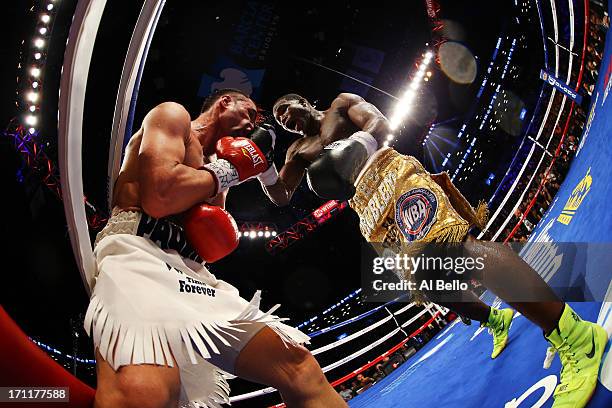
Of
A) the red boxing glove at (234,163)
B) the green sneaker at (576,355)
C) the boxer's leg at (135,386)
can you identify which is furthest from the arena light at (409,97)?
the boxer's leg at (135,386)

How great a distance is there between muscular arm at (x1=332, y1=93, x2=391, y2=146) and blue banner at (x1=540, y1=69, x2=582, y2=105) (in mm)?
1202

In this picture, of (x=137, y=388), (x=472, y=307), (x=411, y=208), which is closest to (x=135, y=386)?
(x=137, y=388)

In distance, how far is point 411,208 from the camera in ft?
7.84

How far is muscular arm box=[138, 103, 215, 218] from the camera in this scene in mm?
1595

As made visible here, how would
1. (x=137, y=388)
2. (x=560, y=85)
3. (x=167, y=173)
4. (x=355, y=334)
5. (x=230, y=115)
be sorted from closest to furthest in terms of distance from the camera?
(x=137, y=388) → (x=167, y=173) → (x=230, y=115) → (x=560, y=85) → (x=355, y=334)

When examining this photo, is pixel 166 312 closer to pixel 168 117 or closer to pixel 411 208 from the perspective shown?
pixel 168 117

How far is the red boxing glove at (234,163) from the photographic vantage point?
68.5 inches

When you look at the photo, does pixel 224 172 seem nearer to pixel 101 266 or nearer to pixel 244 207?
pixel 101 266

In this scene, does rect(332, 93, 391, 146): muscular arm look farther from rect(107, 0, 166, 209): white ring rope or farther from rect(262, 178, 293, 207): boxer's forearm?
rect(107, 0, 166, 209): white ring rope

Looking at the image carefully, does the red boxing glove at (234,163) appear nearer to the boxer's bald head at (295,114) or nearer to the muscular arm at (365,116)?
the muscular arm at (365,116)

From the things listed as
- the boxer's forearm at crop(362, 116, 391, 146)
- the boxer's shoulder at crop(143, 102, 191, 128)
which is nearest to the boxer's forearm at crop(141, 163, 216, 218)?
the boxer's shoulder at crop(143, 102, 191, 128)

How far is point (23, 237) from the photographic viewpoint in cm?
302

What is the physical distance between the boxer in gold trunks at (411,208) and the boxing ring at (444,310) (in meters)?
0.09

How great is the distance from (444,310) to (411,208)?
149cm
